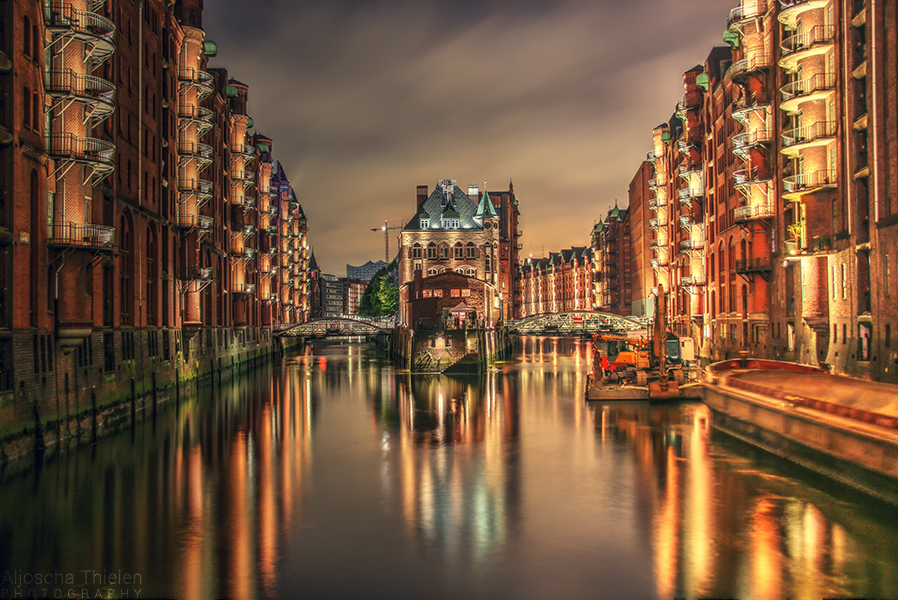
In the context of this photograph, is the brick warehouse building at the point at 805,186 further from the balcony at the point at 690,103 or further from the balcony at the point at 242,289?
the balcony at the point at 242,289

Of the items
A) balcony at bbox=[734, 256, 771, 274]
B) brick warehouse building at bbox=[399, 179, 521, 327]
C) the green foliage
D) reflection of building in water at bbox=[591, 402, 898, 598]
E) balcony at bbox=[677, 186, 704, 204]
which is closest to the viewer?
reflection of building in water at bbox=[591, 402, 898, 598]

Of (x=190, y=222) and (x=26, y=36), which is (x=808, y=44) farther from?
(x=190, y=222)

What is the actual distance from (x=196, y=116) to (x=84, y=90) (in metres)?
22.8

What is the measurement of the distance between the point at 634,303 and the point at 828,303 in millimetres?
93061

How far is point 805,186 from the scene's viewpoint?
135 ft

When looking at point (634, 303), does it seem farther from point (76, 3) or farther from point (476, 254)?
point (76, 3)

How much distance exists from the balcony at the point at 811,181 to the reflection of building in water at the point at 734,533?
18.6m

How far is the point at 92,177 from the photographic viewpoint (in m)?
A: 32.1

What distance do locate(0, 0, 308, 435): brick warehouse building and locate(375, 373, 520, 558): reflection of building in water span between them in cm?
1328

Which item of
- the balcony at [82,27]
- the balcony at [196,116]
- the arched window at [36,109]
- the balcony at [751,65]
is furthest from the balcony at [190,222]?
the balcony at [751,65]

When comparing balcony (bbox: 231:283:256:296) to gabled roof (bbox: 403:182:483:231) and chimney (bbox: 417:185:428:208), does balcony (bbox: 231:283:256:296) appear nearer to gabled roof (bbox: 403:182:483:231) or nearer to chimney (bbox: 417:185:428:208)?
gabled roof (bbox: 403:182:483:231)

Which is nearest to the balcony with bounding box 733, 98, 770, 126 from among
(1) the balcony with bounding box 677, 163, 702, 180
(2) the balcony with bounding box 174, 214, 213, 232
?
(1) the balcony with bounding box 677, 163, 702, 180

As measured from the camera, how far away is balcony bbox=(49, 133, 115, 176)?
95.2 ft

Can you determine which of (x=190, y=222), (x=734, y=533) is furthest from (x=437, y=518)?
(x=190, y=222)
